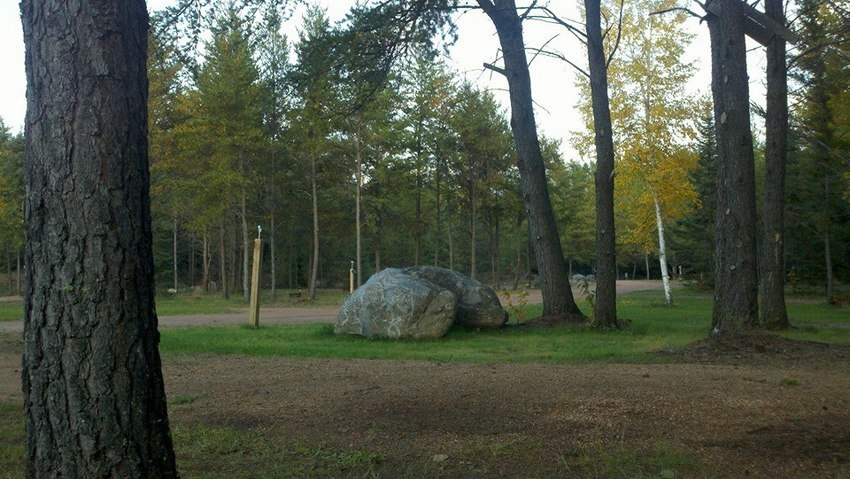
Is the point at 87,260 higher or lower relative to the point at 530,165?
lower

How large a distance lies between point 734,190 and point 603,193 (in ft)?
12.7

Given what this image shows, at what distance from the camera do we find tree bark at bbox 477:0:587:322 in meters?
15.4

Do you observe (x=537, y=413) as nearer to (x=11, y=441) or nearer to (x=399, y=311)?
(x=11, y=441)

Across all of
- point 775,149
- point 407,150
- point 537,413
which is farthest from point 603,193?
point 407,150

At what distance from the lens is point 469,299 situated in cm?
1512

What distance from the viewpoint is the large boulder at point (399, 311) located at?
13.4 meters

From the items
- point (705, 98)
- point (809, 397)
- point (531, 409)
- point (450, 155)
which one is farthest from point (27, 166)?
point (450, 155)

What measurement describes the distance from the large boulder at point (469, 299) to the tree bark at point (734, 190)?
491cm

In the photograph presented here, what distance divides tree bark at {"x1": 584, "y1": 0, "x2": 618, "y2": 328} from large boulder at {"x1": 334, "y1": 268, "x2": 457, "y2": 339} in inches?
115

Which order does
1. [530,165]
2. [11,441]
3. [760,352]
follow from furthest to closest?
[530,165], [760,352], [11,441]

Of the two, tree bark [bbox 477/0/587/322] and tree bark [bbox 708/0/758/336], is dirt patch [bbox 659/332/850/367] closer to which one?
tree bark [bbox 708/0/758/336]

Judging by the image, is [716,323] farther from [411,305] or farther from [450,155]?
[450,155]

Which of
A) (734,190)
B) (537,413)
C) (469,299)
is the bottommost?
(537,413)

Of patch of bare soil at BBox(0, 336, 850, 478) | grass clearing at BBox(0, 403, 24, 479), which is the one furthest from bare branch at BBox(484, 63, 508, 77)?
grass clearing at BBox(0, 403, 24, 479)
